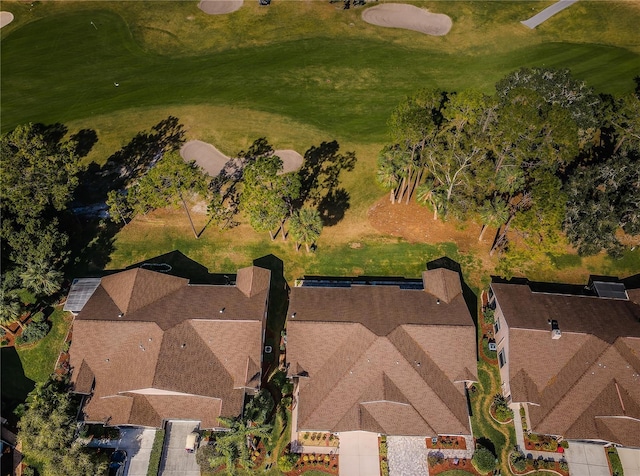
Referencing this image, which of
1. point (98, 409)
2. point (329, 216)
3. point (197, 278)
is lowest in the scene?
point (98, 409)

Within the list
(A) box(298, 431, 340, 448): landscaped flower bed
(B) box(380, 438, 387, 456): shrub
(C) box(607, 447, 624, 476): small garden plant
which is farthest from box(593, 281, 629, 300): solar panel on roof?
(A) box(298, 431, 340, 448): landscaped flower bed

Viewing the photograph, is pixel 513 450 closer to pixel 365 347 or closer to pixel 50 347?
pixel 365 347

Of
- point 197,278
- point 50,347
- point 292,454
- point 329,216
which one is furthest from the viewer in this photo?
point 329,216

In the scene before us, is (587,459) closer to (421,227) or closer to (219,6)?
(421,227)

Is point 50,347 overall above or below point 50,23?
below

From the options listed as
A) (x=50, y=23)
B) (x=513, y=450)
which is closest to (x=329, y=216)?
(x=513, y=450)

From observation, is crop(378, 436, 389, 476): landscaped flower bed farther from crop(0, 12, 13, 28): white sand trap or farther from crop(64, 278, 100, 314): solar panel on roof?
crop(0, 12, 13, 28): white sand trap

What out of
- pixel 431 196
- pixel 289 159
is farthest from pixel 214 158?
pixel 431 196
